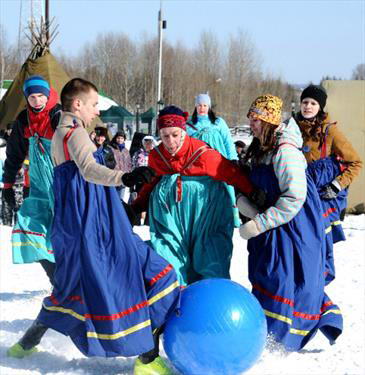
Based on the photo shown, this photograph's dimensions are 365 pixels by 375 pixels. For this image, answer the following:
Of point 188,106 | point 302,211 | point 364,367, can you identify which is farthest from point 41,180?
point 188,106

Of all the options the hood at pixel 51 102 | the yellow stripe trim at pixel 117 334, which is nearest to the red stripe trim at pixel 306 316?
the yellow stripe trim at pixel 117 334

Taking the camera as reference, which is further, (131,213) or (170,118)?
(131,213)

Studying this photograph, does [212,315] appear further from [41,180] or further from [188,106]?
[188,106]

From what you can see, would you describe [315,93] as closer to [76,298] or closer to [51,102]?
[51,102]

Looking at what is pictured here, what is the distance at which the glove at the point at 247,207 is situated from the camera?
152 inches

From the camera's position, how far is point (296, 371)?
3771mm

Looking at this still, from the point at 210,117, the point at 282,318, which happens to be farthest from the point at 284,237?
the point at 210,117

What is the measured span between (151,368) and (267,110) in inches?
68.0

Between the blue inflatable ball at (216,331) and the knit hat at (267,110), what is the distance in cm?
109

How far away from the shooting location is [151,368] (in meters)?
3.49

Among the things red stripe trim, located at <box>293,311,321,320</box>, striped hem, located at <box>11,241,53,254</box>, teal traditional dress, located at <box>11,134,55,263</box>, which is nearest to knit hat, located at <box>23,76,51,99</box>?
teal traditional dress, located at <box>11,134,55,263</box>

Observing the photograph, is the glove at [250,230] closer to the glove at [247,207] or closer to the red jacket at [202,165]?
the glove at [247,207]

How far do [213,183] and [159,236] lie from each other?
51 centimetres

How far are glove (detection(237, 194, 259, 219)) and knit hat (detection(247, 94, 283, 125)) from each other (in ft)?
1.71
